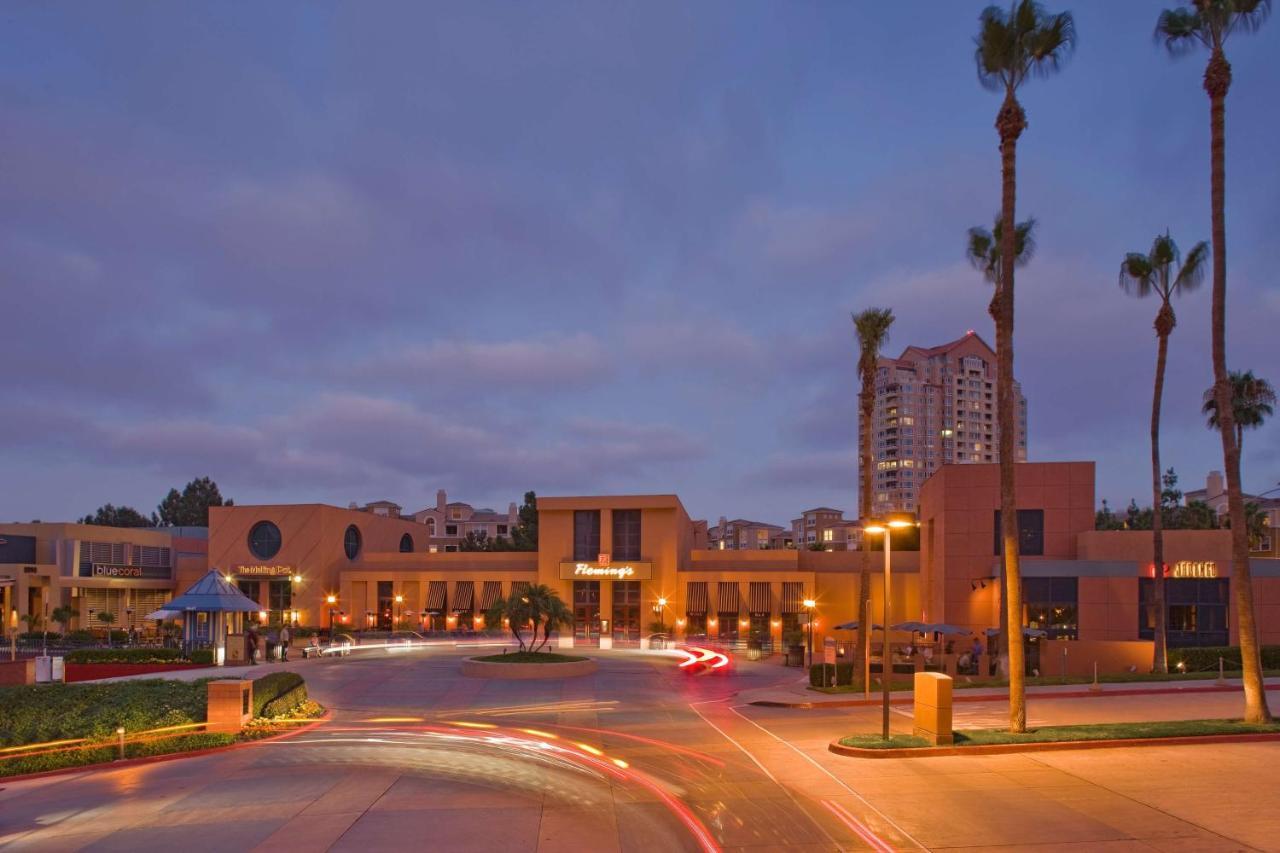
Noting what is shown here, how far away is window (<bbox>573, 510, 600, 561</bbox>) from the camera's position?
66.9 metres

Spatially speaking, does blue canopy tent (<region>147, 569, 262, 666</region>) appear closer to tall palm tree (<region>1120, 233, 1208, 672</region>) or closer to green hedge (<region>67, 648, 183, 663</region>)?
green hedge (<region>67, 648, 183, 663</region>)

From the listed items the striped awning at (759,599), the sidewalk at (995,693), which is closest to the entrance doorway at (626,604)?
the striped awning at (759,599)

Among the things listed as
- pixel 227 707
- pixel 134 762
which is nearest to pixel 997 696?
pixel 227 707

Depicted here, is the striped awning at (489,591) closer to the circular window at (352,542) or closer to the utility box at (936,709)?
the circular window at (352,542)

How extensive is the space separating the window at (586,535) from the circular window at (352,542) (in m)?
19.2

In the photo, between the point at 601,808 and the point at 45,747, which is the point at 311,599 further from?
the point at 601,808

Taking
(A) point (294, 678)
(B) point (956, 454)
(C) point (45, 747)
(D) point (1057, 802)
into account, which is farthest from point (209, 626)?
(B) point (956, 454)

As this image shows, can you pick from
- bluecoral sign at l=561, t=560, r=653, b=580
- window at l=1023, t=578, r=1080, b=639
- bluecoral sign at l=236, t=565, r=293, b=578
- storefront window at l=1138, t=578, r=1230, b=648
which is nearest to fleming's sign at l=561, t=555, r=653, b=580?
bluecoral sign at l=561, t=560, r=653, b=580

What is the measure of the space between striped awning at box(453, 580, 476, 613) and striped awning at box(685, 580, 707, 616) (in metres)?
15.9

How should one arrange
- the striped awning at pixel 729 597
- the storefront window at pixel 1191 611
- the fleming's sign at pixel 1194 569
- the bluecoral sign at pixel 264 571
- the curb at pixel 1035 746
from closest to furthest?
1. the curb at pixel 1035 746
2. the fleming's sign at pixel 1194 569
3. the storefront window at pixel 1191 611
4. the striped awning at pixel 729 597
5. the bluecoral sign at pixel 264 571

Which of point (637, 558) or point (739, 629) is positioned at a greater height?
point (637, 558)

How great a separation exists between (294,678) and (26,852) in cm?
1508

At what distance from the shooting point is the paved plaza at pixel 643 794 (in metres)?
13.4

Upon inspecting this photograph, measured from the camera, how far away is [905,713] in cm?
2655
